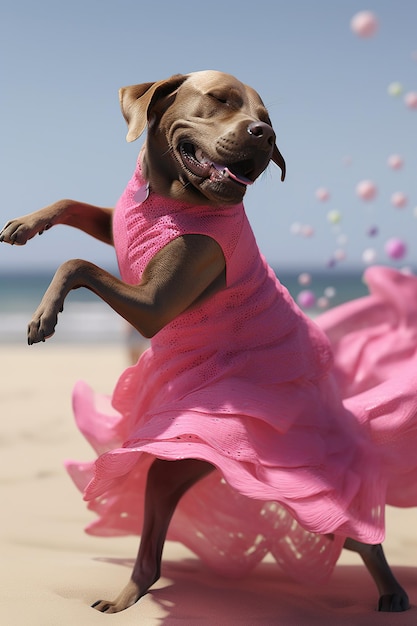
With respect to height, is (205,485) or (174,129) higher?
(174,129)

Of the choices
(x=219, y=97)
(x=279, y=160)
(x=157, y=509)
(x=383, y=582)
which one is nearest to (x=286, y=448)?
(x=157, y=509)

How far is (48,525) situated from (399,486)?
1.48 metres

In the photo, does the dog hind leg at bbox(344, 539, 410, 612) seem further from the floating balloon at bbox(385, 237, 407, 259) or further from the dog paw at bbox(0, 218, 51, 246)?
the floating balloon at bbox(385, 237, 407, 259)

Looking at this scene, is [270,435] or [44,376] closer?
[270,435]

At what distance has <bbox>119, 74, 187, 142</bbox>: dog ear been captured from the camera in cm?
210

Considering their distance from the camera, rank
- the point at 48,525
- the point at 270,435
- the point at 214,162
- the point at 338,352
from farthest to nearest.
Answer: the point at 48,525 → the point at 338,352 → the point at 270,435 → the point at 214,162

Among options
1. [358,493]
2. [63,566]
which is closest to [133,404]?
[63,566]

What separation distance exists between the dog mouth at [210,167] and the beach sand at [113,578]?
1.20 meters

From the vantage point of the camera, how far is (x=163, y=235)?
2172 millimetres

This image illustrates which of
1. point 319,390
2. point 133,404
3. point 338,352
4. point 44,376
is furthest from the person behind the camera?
point 44,376

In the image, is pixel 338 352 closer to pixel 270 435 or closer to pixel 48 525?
pixel 270 435

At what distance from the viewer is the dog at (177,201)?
2.03 m

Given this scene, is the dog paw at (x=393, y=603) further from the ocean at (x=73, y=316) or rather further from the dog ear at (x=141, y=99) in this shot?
the ocean at (x=73, y=316)

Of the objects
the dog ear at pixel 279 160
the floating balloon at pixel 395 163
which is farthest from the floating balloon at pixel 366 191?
the dog ear at pixel 279 160
